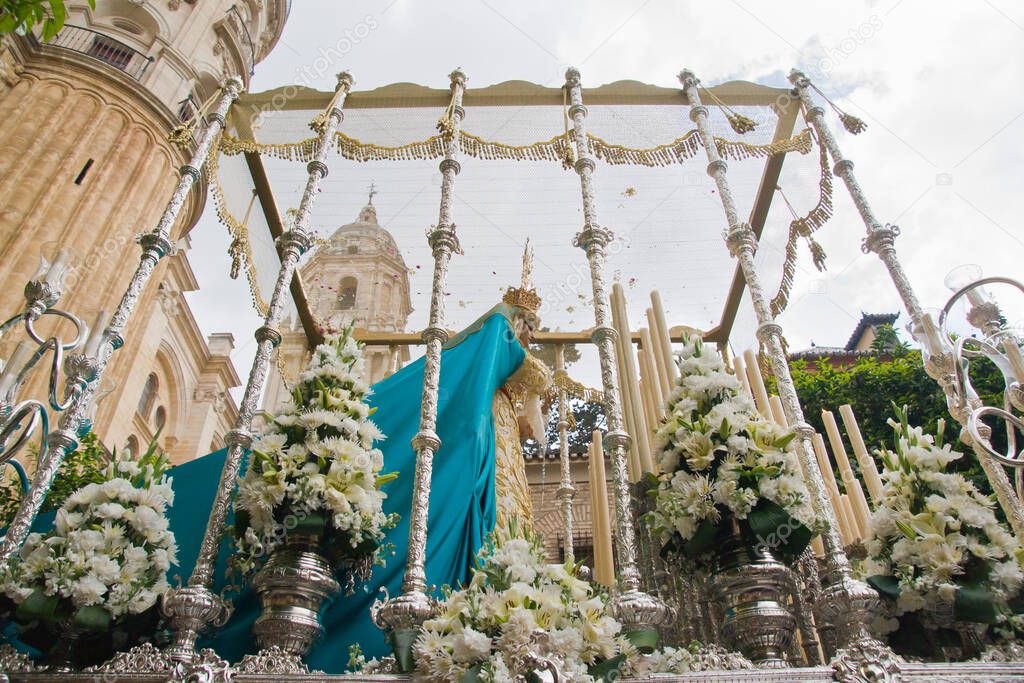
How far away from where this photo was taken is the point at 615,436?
307 cm

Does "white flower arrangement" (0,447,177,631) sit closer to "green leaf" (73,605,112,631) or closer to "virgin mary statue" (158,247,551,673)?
"green leaf" (73,605,112,631)

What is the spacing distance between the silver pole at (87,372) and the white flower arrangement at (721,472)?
2731mm

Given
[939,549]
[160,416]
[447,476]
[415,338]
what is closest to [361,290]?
[415,338]

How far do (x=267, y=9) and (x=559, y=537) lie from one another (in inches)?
687

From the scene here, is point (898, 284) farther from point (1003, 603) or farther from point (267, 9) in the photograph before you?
point (267, 9)

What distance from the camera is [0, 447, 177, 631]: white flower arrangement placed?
2641 mm

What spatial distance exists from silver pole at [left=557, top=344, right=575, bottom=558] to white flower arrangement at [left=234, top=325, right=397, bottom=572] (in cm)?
244

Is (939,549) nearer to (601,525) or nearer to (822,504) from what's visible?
(822,504)

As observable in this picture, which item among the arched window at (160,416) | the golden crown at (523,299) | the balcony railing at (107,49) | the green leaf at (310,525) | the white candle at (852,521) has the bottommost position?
the green leaf at (310,525)

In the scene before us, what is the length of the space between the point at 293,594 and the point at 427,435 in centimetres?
87

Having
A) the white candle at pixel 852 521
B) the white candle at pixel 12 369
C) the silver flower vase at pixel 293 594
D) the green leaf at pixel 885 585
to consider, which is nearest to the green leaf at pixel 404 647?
the silver flower vase at pixel 293 594

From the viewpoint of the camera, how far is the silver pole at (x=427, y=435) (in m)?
2.54

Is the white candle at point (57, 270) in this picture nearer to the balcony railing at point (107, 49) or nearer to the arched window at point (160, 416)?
the balcony railing at point (107, 49)

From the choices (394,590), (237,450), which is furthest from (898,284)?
(237,450)
